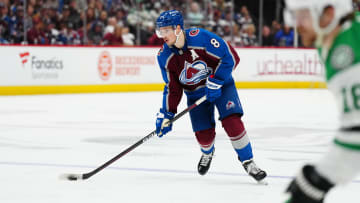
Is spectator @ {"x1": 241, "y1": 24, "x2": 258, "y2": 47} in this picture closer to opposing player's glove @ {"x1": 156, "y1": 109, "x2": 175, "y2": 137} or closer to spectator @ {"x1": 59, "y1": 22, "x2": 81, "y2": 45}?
spectator @ {"x1": 59, "y1": 22, "x2": 81, "y2": 45}

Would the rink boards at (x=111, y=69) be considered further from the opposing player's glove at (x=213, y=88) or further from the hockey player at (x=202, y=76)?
the opposing player's glove at (x=213, y=88)

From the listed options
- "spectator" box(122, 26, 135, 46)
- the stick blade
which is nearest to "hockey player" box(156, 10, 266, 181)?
the stick blade

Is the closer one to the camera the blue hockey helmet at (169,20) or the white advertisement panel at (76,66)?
the blue hockey helmet at (169,20)

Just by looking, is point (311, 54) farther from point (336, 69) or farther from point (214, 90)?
point (336, 69)

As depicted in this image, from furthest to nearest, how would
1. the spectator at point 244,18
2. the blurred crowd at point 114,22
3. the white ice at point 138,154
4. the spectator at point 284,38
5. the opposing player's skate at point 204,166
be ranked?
1. the spectator at point 244,18
2. the spectator at point 284,38
3. the blurred crowd at point 114,22
4. the opposing player's skate at point 204,166
5. the white ice at point 138,154

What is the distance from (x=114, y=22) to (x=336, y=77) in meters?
11.0

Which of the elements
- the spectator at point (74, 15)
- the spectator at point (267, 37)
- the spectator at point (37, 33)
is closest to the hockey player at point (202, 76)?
the spectator at point (37, 33)

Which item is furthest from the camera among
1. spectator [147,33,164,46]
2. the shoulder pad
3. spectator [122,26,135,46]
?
spectator [147,33,164,46]

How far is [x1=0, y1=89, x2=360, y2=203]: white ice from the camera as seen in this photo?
343cm

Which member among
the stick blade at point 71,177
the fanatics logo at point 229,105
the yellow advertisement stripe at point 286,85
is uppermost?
the fanatics logo at point 229,105

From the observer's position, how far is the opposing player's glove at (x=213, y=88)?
3.63 metres

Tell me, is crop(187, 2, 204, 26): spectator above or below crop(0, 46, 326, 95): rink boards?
above

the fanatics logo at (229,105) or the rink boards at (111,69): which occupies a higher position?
the fanatics logo at (229,105)

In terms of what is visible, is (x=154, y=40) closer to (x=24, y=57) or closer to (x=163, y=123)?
(x=24, y=57)
